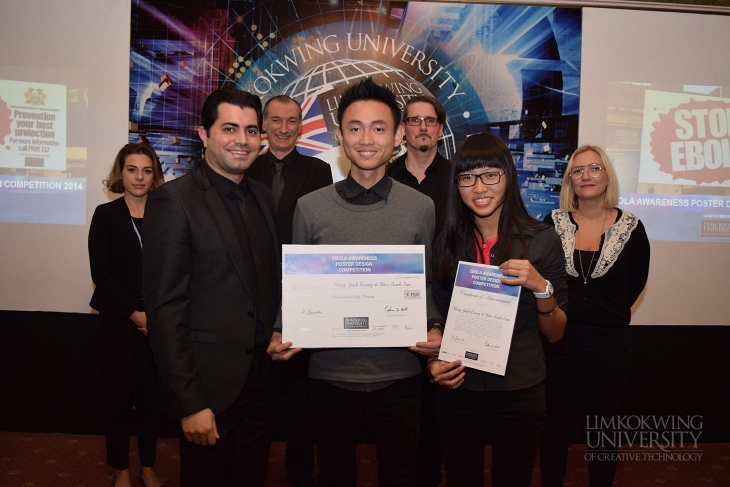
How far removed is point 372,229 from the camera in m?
2.05

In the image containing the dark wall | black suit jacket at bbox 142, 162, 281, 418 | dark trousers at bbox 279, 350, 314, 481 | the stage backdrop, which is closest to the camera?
black suit jacket at bbox 142, 162, 281, 418

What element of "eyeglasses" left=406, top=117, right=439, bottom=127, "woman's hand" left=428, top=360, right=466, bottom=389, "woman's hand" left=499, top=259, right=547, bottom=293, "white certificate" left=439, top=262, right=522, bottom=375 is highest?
"eyeglasses" left=406, top=117, right=439, bottom=127

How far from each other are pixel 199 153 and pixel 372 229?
2.63m

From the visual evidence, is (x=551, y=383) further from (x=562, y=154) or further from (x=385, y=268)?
(x=562, y=154)

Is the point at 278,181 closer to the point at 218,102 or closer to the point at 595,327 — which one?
the point at 218,102

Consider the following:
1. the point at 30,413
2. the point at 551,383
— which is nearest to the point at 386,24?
the point at 551,383

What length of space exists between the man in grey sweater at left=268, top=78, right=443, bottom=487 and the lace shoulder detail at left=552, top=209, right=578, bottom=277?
46.6 inches

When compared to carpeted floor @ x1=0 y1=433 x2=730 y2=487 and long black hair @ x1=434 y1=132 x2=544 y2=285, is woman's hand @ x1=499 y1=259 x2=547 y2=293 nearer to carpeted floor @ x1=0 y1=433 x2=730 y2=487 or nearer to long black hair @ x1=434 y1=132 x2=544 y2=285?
long black hair @ x1=434 y1=132 x2=544 y2=285

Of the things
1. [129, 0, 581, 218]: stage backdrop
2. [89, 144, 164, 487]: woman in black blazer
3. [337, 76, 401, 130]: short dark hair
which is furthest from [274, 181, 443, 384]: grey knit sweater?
[129, 0, 581, 218]: stage backdrop

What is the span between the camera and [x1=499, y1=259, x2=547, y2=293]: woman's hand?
189 centimetres

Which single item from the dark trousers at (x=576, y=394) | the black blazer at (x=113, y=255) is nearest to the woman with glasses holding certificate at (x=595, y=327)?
the dark trousers at (x=576, y=394)

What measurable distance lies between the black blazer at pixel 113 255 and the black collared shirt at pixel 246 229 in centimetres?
152

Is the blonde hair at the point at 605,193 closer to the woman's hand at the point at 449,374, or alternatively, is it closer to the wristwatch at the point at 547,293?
the wristwatch at the point at 547,293

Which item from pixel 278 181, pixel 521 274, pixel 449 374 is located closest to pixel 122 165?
pixel 278 181
